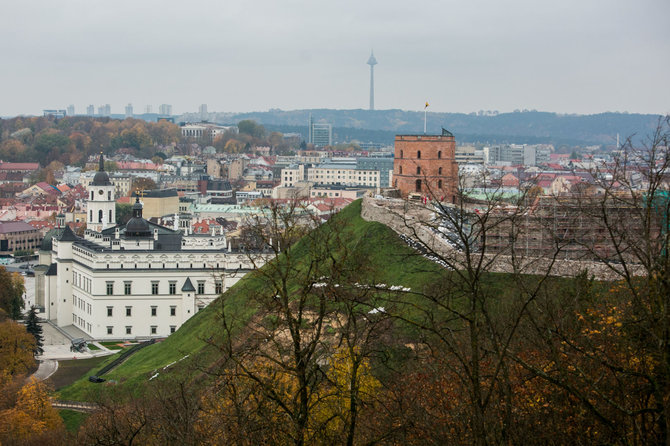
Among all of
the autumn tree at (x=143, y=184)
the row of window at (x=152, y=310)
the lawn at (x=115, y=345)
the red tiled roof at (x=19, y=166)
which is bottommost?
the lawn at (x=115, y=345)

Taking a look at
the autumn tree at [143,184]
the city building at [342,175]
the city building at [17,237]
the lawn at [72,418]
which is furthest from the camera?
the city building at [342,175]

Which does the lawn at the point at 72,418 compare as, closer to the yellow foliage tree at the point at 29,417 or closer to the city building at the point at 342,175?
the yellow foliage tree at the point at 29,417

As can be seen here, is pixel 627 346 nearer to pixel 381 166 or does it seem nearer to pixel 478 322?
pixel 478 322

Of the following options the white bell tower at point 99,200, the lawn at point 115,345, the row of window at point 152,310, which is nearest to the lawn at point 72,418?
the lawn at point 115,345

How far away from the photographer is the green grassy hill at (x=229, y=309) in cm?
3238

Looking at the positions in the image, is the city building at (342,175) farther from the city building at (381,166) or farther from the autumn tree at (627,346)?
the autumn tree at (627,346)

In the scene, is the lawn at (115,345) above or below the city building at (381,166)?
below

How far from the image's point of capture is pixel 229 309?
39594 millimetres

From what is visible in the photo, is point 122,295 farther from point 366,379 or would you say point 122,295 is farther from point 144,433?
point 366,379

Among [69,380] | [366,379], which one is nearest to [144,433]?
[366,379]

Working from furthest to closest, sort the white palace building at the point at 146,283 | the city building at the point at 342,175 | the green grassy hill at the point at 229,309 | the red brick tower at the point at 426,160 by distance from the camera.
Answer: the city building at the point at 342,175, the white palace building at the point at 146,283, the red brick tower at the point at 426,160, the green grassy hill at the point at 229,309

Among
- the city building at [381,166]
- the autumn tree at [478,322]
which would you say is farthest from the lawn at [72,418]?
the city building at [381,166]

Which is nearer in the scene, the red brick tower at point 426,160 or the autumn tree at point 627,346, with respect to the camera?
the autumn tree at point 627,346

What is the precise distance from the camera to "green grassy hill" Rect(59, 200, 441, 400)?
106ft
